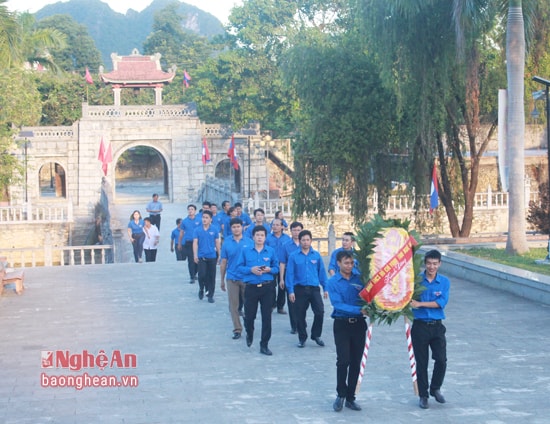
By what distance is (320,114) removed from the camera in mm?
21172

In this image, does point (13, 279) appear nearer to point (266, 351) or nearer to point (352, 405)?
point (266, 351)

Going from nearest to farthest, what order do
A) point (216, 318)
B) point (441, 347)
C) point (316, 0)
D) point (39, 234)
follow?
point (441, 347), point (216, 318), point (39, 234), point (316, 0)

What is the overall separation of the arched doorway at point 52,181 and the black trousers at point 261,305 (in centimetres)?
3751

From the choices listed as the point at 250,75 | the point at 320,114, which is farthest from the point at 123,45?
the point at 320,114

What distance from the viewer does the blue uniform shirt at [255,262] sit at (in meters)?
9.99

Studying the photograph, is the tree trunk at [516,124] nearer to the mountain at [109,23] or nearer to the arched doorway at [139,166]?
the arched doorway at [139,166]

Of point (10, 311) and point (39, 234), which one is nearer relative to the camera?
point (10, 311)

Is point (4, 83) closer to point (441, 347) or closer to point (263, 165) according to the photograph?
point (263, 165)

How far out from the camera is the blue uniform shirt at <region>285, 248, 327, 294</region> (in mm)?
10047

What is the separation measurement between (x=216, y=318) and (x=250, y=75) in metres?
29.8

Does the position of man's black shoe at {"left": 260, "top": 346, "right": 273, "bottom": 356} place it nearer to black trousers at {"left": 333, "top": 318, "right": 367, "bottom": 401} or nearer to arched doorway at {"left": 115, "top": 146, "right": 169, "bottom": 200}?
black trousers at {"left": 333, "top": 318, "right": 367, "bottom": 401}

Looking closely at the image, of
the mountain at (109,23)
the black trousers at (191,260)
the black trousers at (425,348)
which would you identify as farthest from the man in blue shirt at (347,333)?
the mountain at (109,23)

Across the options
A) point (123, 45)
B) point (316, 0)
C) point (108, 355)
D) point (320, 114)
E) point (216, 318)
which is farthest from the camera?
point (123, 45)

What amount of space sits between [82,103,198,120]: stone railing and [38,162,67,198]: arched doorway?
698 cm
